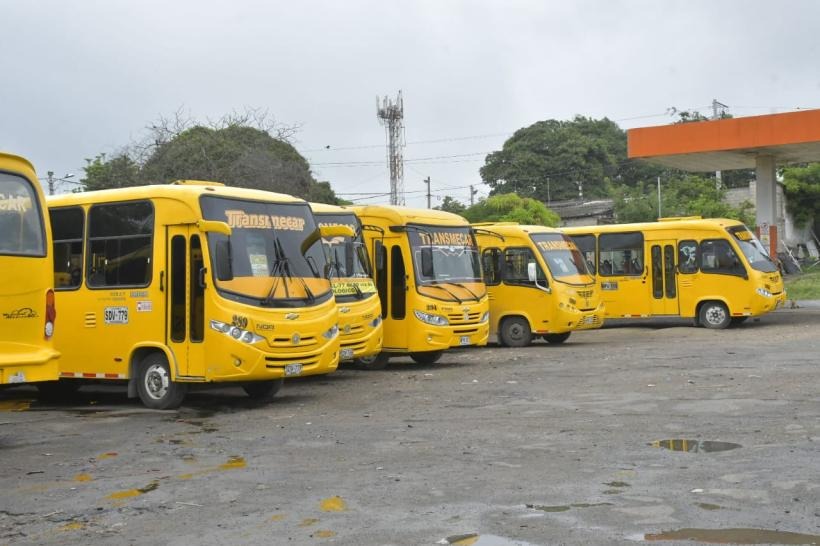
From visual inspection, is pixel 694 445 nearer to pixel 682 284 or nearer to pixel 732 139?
pixel 682 284

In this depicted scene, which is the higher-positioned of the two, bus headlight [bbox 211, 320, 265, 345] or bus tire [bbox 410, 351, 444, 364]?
bus headlight [bbox 211, 320, 265, 345]

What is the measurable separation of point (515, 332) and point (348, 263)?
6901mm

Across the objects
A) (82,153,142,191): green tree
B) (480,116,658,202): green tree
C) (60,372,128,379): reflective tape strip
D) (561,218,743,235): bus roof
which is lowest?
(60,372,128,379): reflective tape strip

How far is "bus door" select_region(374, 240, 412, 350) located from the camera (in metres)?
18.0

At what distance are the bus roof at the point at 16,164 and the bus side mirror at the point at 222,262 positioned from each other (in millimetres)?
2691

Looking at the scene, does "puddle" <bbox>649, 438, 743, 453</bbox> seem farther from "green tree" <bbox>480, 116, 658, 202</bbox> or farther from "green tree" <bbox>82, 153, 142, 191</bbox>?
"green tree" <bbox>480, 116, 658, 202</bbox>

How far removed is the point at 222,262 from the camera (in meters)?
12.9

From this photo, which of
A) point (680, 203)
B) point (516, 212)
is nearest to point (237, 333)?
point (516, 212)

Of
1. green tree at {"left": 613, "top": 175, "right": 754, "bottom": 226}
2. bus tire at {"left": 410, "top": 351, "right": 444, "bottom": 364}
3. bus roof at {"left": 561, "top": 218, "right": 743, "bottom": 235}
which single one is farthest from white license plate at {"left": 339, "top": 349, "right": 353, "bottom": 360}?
green tree at {"left": 613, "top": 175, "right": 754, "bottom": 226}

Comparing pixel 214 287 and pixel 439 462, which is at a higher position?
pixel 214 287

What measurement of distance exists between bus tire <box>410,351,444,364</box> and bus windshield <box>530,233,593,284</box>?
4.29 meters

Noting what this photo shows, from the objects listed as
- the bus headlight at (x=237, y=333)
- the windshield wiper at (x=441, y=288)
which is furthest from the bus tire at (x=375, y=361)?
the bus headlight at (x=237, y=333)

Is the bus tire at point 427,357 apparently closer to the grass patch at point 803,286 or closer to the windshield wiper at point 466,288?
the windshield wiper at point 466,288

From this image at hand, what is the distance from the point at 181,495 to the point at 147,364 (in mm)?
5972
